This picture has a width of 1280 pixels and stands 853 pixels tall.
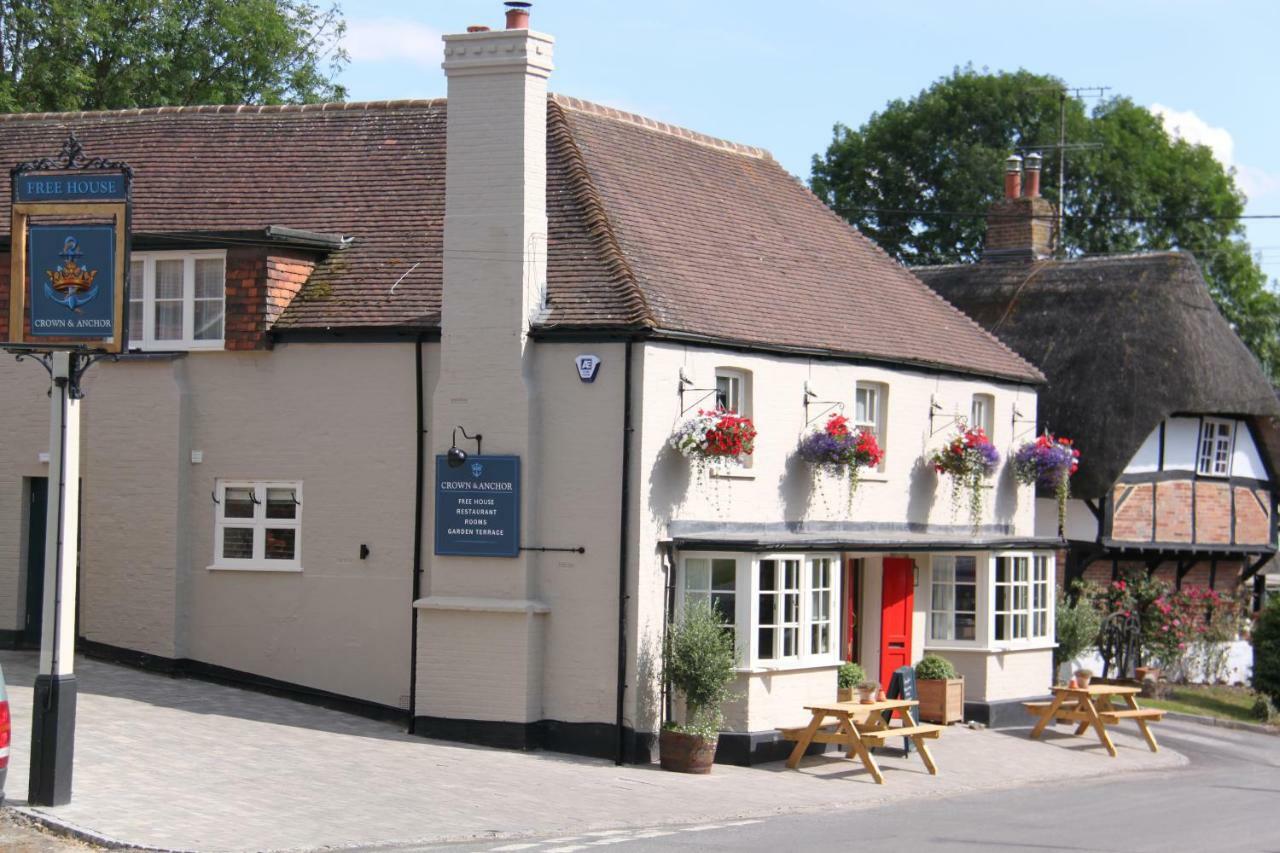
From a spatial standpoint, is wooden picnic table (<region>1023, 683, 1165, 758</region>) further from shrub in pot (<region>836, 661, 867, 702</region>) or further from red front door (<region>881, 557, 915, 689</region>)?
shrub in pot (<region>836, 661, 867, 702</region>)

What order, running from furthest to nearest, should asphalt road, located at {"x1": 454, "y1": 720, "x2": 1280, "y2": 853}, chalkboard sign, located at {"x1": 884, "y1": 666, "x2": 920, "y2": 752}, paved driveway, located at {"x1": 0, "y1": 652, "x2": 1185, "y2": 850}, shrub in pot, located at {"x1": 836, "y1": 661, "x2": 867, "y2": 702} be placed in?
shrub in pot, located at {"x1": 836, "y1": 661, "x2": 867, "y2": 702} → chalkboard sign, located at {"x1": 884, "y1": 666, "x2": 920, "y2": 752} → asphalt road, located at {"x1": 454, "y1": 720, "x2": 1280, "y2": 853} → paved driveway, located at {"x1": 0, "y1": 652, "x2": 1185, "y2": 850}

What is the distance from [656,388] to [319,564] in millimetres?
4759

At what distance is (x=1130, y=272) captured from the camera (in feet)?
108

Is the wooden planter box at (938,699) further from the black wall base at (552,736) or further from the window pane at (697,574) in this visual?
the black wall base at (552,736)

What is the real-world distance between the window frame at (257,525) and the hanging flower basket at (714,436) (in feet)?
15.9

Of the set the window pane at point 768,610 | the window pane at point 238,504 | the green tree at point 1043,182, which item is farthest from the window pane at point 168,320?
the green tree at point 1043,182

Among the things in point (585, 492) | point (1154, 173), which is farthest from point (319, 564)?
point (1154, 173)

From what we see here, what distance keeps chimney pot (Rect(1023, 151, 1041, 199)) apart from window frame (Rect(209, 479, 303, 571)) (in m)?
17.8

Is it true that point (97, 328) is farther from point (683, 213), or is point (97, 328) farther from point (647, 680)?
point (683, 213)

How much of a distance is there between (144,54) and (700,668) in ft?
74.4

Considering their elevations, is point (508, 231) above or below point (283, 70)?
below

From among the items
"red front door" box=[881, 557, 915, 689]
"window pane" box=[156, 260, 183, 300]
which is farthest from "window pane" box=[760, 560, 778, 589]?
"window pane" box=[156, 260, 183, 300]

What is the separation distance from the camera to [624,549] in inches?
749

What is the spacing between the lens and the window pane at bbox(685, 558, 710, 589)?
781 inches
